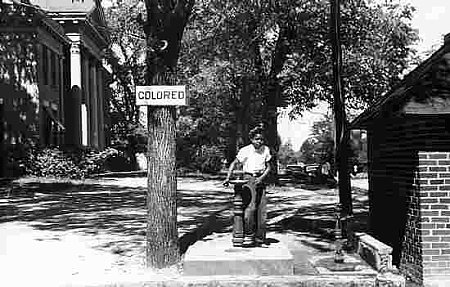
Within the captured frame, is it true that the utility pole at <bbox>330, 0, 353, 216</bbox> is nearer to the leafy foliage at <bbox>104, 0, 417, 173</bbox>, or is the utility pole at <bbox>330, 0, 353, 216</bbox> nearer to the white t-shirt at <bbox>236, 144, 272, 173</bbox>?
the white t-shirt at <bbox>236, 144, 272, 173</bbox>

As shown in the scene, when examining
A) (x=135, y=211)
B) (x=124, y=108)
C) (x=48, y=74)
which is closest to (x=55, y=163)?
(x=48, y=74)

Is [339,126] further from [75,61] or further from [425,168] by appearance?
[75,61]

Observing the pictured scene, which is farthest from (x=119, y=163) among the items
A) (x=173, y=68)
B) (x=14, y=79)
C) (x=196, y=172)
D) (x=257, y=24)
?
(x=173, y=68)

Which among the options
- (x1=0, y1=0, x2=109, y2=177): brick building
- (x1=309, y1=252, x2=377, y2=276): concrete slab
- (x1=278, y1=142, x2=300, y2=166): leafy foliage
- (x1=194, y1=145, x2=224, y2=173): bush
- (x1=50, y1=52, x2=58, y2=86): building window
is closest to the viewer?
(x1=309, y1=252, x2=377, y2=276): concrete slab

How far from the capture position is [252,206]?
364 inches

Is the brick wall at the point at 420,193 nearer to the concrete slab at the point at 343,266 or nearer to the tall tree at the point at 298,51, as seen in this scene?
the concrete slab at the point at 343,266

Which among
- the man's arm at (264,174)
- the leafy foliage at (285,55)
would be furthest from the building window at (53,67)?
the man's arm at (264,174)

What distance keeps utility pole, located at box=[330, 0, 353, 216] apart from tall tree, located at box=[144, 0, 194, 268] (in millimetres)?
2737

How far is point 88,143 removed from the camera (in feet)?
145

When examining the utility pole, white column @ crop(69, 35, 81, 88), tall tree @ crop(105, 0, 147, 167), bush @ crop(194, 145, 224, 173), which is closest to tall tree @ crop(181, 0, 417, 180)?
white column @ crop(69, 35, 81, 88)

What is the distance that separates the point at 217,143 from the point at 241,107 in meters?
18.1

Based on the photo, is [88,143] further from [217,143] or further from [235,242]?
[235,242]

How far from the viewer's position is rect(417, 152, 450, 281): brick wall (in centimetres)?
812

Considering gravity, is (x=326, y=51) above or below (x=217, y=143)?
above
